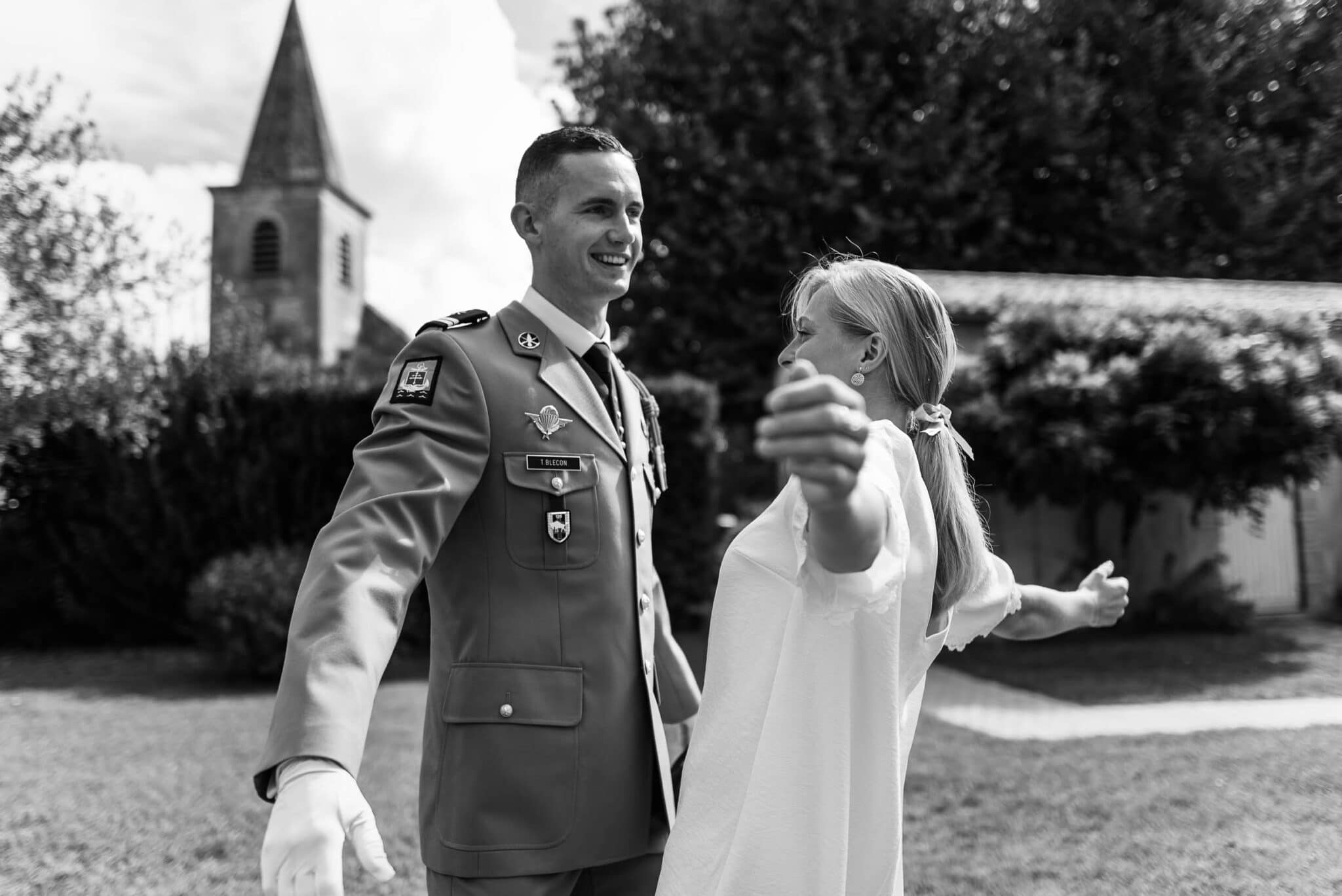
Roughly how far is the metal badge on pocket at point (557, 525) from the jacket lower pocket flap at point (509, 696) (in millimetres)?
261

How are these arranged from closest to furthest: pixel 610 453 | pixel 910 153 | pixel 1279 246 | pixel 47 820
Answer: pixel 610 453 < pixel 47 820 < pixel 910 153 < pixel 1279 246

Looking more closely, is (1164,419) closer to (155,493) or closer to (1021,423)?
(1021,423)

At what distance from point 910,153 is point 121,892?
48.9 feet

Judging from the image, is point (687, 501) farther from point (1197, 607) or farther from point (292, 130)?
point (292, 130)

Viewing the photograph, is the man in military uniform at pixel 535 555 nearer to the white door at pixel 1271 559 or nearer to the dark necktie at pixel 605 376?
the dark necktie at pixel 605 376

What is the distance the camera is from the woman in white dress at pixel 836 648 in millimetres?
1568

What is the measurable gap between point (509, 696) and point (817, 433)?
1.11 metres

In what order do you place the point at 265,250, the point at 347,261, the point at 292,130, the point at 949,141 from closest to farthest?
the point at 949,141, the point at 265,250, the point at 292,130, the point at 347,261

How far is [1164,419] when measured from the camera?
9875 mm

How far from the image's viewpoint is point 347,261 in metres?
39.7

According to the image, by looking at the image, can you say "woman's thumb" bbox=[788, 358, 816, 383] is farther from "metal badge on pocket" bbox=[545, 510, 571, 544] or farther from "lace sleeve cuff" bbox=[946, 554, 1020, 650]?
"metal badge on pocket" bbox=[545, 510, 571, 544]

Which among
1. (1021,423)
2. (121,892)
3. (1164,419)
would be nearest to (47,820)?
(121,892)

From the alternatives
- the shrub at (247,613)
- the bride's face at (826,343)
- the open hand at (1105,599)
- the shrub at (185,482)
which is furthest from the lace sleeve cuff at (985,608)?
the shrub at (185,482)

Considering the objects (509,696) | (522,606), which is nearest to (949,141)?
(522,606)
